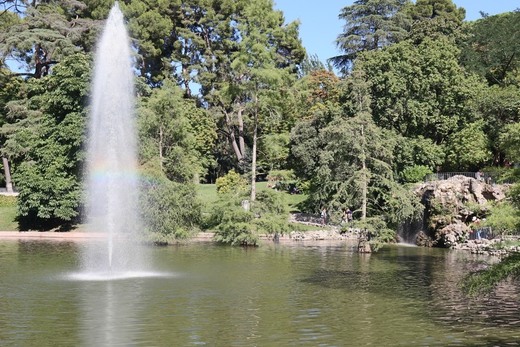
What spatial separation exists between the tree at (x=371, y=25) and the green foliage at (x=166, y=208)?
33.6 m

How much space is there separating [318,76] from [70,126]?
29.6 metres

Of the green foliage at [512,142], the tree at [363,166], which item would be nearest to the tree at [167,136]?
the tree at [363,166]

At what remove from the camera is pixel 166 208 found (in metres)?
38.8

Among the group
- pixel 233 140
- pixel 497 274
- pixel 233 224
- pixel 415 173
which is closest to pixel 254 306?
pixel 497 274

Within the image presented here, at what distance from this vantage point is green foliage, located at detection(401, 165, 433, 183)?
159ft

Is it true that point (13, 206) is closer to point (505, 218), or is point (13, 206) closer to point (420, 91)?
point (420, 91)

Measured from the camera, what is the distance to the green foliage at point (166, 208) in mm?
38406

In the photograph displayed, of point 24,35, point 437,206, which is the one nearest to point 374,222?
point 437,206

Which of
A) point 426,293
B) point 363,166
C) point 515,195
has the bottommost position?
point 426,293

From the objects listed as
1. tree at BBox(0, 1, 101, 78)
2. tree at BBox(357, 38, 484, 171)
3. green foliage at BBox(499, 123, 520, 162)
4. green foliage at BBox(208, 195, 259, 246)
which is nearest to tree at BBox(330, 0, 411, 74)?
tree at BBox(357, 38, 484, 171)

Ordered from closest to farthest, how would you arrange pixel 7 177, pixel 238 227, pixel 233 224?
pixel 238 227 → pixel 233 224 → pixel 7 177

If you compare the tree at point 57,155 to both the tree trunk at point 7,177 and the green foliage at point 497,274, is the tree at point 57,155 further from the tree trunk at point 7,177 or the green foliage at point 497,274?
the green foliage at point 497,274

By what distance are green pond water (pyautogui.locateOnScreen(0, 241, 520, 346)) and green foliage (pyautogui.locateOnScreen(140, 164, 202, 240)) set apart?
359 inches

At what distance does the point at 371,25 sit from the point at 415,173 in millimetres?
23700
